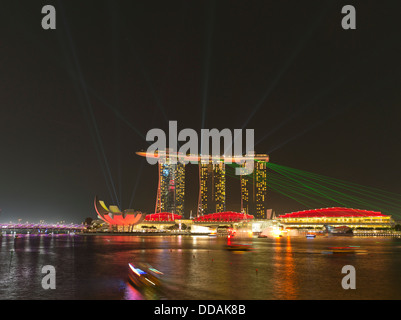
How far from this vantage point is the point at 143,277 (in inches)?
841

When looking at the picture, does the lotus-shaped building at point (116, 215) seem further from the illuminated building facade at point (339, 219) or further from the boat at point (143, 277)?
the boat at point (143, 277)

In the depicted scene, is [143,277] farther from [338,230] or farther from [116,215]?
[338,230]

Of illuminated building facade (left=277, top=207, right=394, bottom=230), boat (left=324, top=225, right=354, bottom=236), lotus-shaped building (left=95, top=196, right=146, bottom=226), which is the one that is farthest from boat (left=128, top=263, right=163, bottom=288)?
illuminated building facade (left=277, top=207, right=394, bottom=230)

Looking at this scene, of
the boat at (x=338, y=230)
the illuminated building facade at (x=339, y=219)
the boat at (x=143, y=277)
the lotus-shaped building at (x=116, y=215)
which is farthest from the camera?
the illuminated building facade at (x=339, y=219)

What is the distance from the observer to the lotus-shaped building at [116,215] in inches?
Result: 4915

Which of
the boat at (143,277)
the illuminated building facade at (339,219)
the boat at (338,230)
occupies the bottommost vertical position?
the boat at (338,230)

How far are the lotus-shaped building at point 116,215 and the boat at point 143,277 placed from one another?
4073 inches

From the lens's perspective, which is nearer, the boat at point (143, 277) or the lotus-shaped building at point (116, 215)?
the boat at point (143, 277)

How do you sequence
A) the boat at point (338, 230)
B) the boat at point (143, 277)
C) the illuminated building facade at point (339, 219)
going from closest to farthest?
the boat at point (143, 277) < the boat at point (338, 230) < the illuminated building facade at point (339, 219)

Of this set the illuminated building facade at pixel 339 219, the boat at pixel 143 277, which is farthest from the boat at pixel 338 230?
the boat at pixel 143 277

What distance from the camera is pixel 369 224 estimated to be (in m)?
142

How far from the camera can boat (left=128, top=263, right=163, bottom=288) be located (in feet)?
65.5
